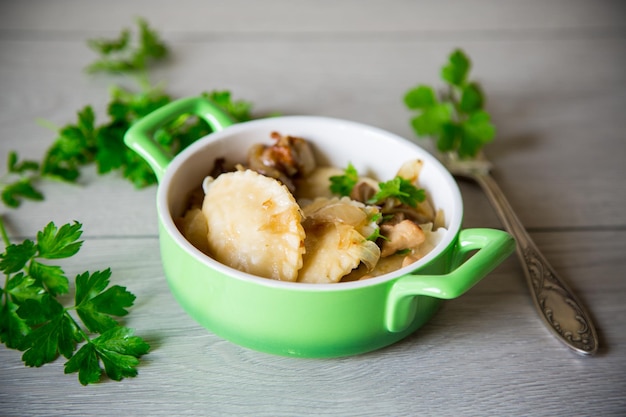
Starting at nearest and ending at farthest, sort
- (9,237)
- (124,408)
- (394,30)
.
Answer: (124,408) → (9,237) → (394,30)

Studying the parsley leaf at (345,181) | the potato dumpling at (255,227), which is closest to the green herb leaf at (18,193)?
the potato dumpling at (255,227)


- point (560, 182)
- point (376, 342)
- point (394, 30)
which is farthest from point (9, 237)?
point (394, 30)

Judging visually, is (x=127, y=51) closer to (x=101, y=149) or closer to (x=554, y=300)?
(x=101, y=149)

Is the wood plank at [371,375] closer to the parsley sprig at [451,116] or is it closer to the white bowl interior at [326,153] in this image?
the white bowl interior at [326,153]

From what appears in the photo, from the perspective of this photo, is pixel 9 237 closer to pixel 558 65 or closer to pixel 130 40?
pixel 130 40

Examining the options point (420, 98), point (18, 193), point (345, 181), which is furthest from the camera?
point (420, 98)

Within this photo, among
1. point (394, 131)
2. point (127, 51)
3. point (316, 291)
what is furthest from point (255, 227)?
point (127, 51)
